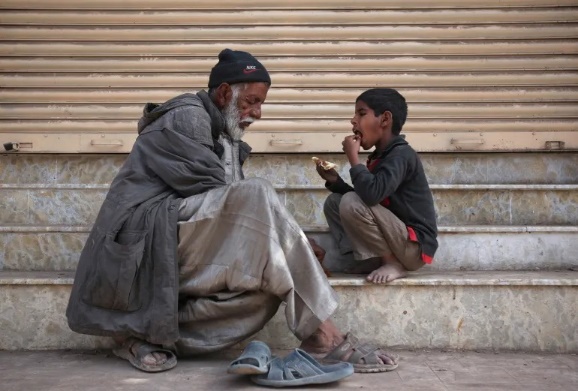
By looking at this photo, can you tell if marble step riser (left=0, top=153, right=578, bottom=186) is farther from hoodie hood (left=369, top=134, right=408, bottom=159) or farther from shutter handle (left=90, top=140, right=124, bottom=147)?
hoodie hood (left=369, top=134, right=408, bottom=159)

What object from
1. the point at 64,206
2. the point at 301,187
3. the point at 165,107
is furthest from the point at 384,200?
the point at 64,206

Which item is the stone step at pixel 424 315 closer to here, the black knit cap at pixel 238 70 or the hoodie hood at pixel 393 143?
the hoodie hood at pixel 393 143

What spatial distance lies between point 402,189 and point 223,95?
1054 mm

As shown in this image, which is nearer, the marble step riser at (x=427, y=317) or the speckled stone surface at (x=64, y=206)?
the marble step riser at (x=427, y=317)

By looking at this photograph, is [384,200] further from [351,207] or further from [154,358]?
[154,358]

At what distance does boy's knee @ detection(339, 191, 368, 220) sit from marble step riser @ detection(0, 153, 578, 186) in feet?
4.80

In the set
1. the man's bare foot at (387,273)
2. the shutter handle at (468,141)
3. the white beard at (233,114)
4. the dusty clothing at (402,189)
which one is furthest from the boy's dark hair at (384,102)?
the shutter handle at (468,141)

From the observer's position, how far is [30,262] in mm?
4352

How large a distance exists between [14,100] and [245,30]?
Result: 5.55ft

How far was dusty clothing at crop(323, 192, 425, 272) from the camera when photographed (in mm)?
3963

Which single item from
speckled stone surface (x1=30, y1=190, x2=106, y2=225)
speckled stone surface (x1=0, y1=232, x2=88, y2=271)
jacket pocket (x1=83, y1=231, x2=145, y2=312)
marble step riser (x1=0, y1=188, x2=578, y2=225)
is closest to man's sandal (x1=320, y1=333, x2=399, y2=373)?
jacket pocket (x1=83, y1=231, x2=145, y2=312)

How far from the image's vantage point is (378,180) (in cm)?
391

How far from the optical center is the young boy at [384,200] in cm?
393

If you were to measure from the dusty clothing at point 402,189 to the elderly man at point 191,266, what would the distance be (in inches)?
23.5
